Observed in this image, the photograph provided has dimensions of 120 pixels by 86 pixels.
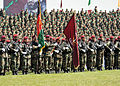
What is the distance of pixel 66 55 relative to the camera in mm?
14086

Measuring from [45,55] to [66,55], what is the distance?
0.88 meters

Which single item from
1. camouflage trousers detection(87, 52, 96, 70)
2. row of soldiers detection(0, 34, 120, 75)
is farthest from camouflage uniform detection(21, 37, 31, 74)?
camouflage trousers detection(87, 52, 96, 70)

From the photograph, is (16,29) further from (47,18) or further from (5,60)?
(5,60)

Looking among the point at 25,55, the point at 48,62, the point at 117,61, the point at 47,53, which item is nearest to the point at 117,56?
the point at 117,61

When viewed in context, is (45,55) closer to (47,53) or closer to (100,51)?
(47,53)

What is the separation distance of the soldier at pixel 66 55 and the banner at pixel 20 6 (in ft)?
61.7

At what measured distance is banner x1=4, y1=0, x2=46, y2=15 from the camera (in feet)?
106

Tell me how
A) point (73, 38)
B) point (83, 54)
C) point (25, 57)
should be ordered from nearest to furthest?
point (73, 38), point (25, 57), point (83, 54)

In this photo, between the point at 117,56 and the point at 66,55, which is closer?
the point at 66,55

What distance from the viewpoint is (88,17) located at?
2789cm

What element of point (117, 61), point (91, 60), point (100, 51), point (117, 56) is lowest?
point (117, 61)

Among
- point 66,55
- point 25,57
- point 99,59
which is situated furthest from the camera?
point 99,59

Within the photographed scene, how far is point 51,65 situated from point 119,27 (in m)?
15.1

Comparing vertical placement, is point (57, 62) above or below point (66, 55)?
below
